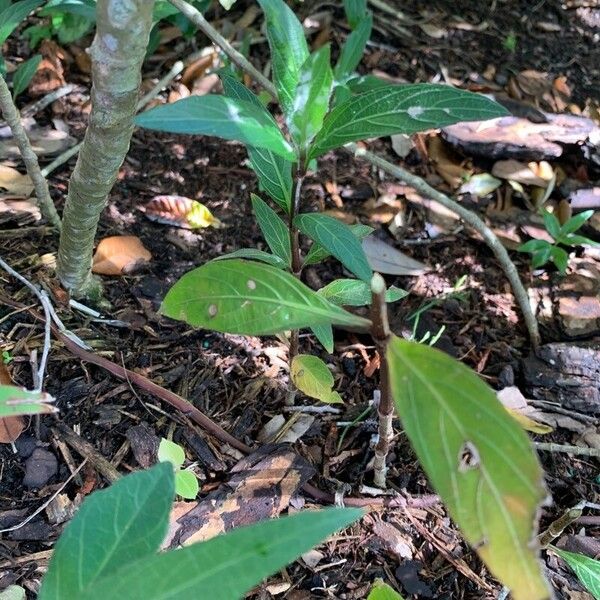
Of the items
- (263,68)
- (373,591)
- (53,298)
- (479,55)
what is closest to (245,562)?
(373,591)

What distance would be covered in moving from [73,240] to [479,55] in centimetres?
228

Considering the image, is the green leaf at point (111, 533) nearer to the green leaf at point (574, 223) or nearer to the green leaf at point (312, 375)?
the green leaf at point (312, 375)

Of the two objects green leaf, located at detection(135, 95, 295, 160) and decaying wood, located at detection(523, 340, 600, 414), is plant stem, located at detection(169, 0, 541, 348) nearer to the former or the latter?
decaying wood, located at detection(523, 340, 600, 414)

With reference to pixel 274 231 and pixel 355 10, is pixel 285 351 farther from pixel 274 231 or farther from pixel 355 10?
pixel 355 10

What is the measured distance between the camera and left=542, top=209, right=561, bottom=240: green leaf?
2279 millimetres

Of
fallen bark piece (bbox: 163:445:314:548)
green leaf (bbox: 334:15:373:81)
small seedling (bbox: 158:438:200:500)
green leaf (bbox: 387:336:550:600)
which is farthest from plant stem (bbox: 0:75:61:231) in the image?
green leaf (bbox: 387:336:550:600)

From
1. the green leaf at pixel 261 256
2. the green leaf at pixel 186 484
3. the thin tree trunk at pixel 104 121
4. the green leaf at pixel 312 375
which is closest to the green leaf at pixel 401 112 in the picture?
the green leaf at pixel 261 256

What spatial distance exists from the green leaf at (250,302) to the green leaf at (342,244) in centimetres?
23

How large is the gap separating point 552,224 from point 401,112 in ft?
4.07

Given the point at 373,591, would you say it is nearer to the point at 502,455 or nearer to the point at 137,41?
the point at 502,455

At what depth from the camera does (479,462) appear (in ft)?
3.08

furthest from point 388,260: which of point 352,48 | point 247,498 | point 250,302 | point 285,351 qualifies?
point 250,302

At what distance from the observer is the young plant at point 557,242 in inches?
88.0

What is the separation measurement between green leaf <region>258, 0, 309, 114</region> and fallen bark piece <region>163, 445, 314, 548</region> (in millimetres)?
834
